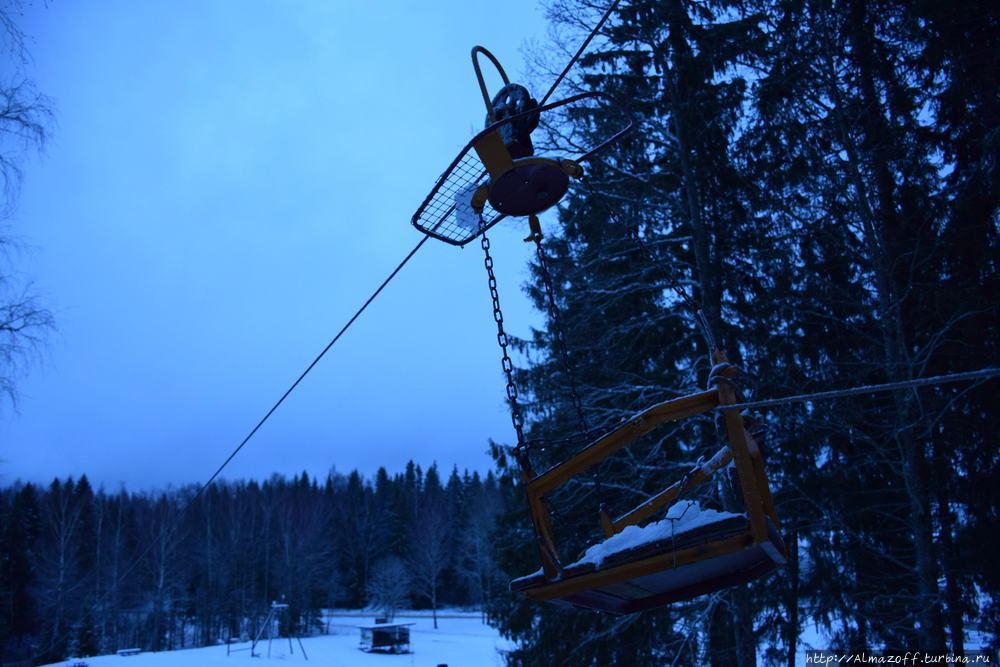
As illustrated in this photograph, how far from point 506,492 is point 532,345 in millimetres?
3613

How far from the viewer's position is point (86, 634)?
3003 centimetres

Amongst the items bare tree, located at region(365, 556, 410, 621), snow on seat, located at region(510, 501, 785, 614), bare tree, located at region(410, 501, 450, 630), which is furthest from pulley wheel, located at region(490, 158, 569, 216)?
bare tree, located at region(410, 501, 450, 630)

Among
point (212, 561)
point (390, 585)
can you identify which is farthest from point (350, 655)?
point (212, 561)

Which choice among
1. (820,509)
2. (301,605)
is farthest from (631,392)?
(301,605)

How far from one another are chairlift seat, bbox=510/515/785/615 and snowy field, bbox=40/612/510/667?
11169mm

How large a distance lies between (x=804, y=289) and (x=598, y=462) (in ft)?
21.5

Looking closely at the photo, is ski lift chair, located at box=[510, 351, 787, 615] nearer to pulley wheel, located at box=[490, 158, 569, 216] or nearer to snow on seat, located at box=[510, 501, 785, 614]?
snow on seat, located at box=[510, 501, 785, 614]

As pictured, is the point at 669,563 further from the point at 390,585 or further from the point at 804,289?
the point at 390,585

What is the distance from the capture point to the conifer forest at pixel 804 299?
7.60m

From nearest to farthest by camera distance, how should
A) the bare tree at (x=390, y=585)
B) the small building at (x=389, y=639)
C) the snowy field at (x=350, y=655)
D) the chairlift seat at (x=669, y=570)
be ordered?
1. the chairlift seat at (x=669, y=570)
2. the snowy field at (x=350, y=655)
3. the small building at (x=389, y=639)
4. the bare tree at (x=390, y=585)

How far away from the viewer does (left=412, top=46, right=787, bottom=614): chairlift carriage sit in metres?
2.59

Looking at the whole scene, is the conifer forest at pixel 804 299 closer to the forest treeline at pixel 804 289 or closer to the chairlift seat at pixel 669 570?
the forest treeline at pixel 804 289

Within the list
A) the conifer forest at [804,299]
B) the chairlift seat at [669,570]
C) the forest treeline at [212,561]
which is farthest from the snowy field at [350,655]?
the chairlift seat at [669,570]

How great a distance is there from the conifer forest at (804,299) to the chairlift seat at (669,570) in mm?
4174
